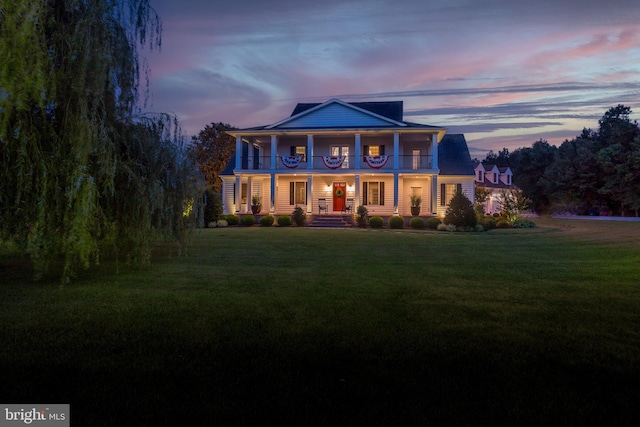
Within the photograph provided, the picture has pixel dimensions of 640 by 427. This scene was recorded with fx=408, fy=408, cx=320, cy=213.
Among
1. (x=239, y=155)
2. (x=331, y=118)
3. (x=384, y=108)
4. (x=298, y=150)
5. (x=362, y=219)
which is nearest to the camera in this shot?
(x=362, y=219)

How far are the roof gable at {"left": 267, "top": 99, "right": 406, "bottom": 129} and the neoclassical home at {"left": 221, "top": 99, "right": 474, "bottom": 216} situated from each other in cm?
7

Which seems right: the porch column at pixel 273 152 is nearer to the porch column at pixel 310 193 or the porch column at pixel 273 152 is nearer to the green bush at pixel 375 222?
the porch column at pixel 310 193

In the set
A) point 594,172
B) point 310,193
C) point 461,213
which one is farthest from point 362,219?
point 594,172

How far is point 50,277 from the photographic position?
870 cm

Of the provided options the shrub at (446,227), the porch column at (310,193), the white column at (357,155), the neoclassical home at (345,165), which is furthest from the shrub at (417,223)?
the porch column at (310,193)

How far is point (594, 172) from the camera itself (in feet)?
145

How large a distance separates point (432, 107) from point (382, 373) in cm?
3442

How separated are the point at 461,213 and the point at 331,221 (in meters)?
7.99

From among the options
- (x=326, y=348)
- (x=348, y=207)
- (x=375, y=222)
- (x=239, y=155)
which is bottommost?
(x=326, y=348)

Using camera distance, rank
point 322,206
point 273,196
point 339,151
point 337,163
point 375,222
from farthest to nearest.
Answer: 1. point 339,151
2. point 322,206
3. point 273,196
4. point 337,163
5. point 375,222

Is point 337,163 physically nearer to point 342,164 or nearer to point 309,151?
point 342,164

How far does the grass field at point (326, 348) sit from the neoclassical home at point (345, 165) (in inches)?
747

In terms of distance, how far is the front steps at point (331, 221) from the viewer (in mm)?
26016

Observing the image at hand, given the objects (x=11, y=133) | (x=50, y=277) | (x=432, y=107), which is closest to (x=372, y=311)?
(x=11, y=133)
